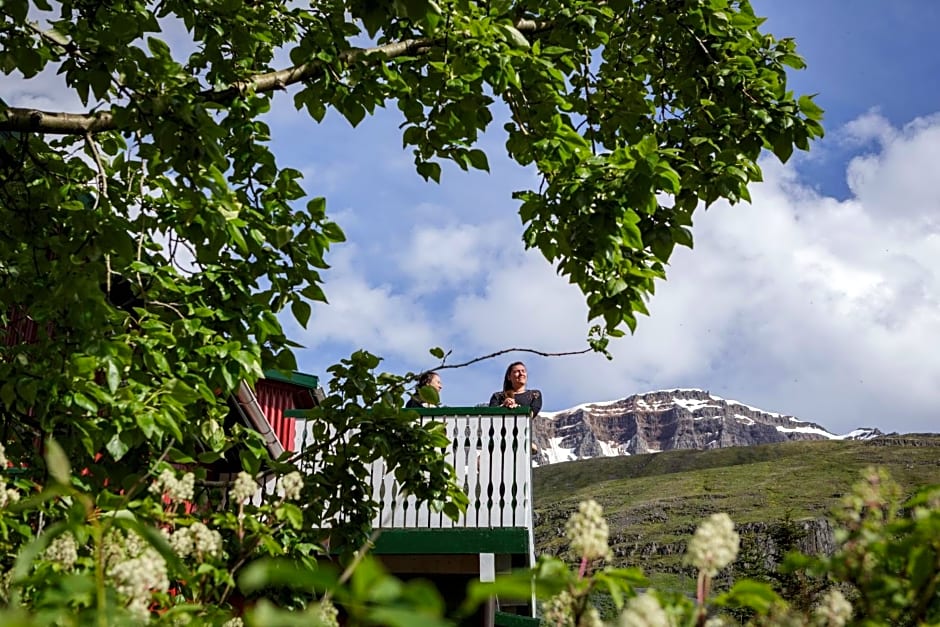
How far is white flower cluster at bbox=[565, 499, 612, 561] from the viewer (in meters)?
1.35

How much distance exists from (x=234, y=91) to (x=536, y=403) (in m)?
6.68

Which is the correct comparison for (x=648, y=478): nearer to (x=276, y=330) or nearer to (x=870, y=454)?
(x=870, y=454)

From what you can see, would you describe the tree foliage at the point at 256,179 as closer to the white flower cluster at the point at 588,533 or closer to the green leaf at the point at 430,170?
the green leaf at the point at 430,170

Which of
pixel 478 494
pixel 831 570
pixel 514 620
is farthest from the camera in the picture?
pixel 514 620

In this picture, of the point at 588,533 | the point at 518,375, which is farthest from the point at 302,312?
the point at 518,375

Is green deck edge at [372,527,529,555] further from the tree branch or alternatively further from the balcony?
the tree branch

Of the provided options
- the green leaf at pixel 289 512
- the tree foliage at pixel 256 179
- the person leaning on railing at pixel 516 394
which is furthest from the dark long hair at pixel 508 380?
the green leaf at pixel 289 512

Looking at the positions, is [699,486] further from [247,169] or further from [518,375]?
[247,169]

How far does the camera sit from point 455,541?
9.90 m

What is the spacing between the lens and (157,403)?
147 inches

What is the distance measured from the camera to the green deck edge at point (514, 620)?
34.3ft

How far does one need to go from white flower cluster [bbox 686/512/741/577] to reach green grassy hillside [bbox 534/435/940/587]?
140 feet

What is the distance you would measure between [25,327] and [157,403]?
6.93m

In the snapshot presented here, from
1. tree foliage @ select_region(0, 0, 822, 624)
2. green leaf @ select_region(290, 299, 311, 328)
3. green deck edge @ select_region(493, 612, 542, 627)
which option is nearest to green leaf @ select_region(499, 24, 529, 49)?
tree foliage @ select_region(0, 0, 822, 624)
